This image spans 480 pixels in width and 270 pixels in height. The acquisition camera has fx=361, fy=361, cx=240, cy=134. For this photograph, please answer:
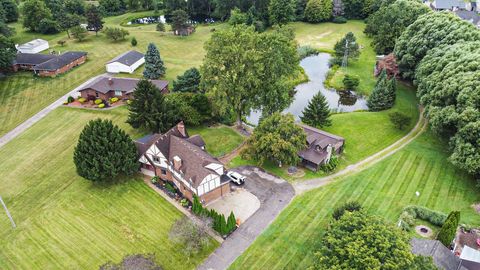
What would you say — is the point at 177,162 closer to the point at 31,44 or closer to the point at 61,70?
the point at 61,70

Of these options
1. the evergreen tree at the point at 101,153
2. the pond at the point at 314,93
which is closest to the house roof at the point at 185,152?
the evergreen tree at the point at 101,153

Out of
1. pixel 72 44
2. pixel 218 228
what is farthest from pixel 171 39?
pixel 218 228

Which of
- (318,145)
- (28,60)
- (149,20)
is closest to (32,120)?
(28,60)

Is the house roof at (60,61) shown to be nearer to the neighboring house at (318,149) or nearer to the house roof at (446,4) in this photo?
the neighboring house at (318,149)

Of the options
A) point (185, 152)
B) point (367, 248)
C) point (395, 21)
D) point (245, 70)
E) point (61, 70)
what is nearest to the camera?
point (367, 248)

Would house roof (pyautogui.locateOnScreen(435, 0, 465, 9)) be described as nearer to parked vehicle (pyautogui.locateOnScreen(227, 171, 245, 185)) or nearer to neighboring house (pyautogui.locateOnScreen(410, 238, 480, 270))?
parked vehicle (pyautogui.locateOnScreen(227, 171, 245, 185))

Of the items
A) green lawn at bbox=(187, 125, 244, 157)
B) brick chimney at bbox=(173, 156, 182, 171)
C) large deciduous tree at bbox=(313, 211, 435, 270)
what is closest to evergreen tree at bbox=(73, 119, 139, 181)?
brick chimney at bbox=(173, 156, 182, 171)

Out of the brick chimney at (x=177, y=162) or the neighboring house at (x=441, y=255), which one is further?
the brick chimney at (x=177, y=162)
